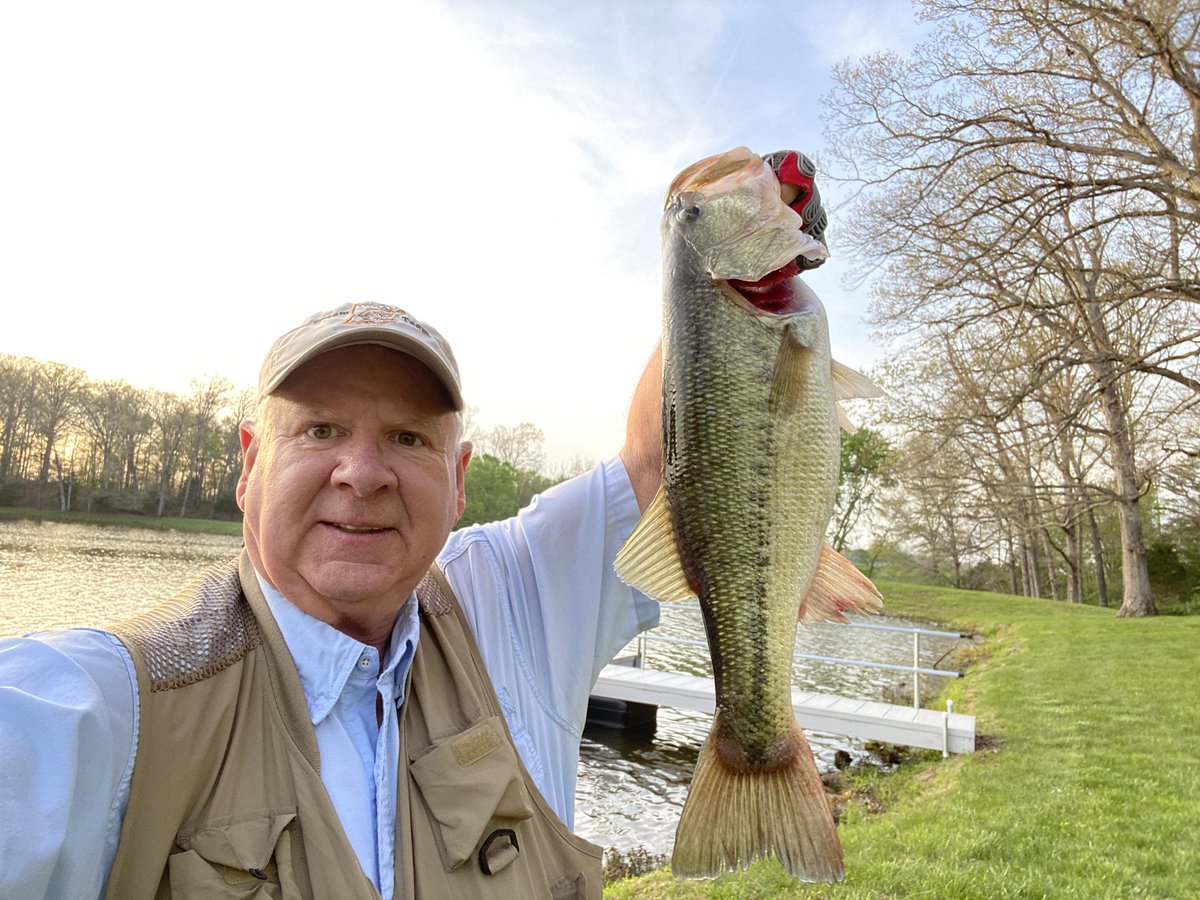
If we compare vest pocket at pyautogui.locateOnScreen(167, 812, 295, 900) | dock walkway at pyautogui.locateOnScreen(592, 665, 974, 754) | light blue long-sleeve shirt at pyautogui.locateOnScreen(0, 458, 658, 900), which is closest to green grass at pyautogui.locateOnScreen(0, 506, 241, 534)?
dock walkway at pyautogui.locateOnScreen(592, 665, 974, 754)

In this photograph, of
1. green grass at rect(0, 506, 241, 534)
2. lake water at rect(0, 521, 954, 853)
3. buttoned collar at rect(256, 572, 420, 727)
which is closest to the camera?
buttoned collar at rect(256, 572, 420, 727)

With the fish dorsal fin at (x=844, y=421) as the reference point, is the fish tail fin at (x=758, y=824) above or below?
below

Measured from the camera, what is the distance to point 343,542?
1.97 meters

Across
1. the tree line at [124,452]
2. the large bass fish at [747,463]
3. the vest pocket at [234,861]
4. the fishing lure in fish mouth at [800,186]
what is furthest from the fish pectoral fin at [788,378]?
the tree line at [124,452]

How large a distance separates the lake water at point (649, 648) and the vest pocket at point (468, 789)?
405cm

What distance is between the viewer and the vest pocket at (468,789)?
1.74 meters

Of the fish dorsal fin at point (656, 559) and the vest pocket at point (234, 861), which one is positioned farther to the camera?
the fish dorsal fin at point (656, 559)

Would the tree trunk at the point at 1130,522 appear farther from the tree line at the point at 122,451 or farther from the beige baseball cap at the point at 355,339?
the tree line at the point at 122,451

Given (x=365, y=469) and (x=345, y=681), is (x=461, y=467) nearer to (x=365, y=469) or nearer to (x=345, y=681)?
(x=365, y=469)

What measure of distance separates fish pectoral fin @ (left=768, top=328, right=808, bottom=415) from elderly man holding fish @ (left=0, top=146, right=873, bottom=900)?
1.52 feet

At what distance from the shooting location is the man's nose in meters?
1.96

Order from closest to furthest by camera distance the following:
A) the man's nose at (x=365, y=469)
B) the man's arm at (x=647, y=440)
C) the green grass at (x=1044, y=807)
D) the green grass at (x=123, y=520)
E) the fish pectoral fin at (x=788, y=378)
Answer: the man's nose at (x=365, y=469) < the fish pectoral fin at (x=788, y=378) < the man's arm at (x=647, y=440) < the green grass at (x=1044, y=807) < the green grass at (x=123, y=520)

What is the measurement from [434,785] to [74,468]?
58626mm

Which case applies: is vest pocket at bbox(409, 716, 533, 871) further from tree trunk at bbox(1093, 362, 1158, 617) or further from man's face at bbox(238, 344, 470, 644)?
tree trunk at bbox(1093, 362, 1158, 617)
